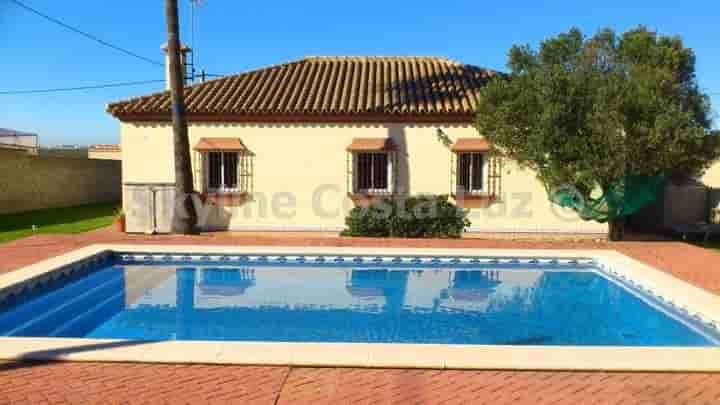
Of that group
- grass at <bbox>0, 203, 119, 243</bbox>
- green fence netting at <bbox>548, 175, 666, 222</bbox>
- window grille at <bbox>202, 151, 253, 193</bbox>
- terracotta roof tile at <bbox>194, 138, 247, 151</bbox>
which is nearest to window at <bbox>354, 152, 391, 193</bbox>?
window grille at <bbox>202, 151, 253, 193</bbox>

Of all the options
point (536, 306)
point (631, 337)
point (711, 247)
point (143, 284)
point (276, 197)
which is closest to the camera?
point (631, 337)

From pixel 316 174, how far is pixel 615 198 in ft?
31.4

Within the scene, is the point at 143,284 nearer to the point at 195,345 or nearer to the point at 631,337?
the point at 195,345

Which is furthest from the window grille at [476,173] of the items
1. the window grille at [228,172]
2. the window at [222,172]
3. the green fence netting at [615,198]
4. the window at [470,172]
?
the window at [222,172]

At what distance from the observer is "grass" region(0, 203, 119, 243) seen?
18.1m

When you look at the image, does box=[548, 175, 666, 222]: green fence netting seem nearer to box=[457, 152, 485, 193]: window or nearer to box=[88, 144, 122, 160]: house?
box=[457, 152, 485, 193]: window

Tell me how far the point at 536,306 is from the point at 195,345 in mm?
6957

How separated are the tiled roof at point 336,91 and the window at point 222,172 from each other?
1464 mm

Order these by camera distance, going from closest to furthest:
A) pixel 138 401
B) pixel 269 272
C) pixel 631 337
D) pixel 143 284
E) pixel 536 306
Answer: pixel 138 401 < pixel 631 337 < pixel 536 306 < pixel 143 284 < pixel 269 272

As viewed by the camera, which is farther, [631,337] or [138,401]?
[631,337]

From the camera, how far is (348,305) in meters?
10.5

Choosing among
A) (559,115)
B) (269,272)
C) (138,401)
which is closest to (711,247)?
(559,115)

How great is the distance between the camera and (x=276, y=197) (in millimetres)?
18094

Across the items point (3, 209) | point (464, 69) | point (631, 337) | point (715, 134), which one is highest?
point (464, 69)
